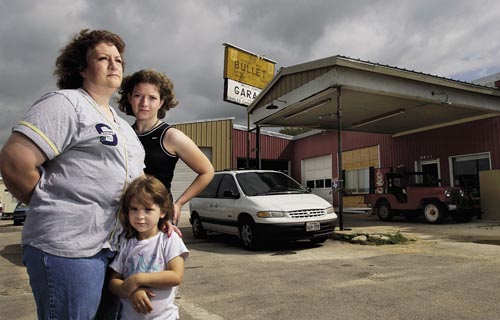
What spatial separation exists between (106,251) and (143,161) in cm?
49

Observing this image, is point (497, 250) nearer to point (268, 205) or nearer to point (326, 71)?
point (268, 205)

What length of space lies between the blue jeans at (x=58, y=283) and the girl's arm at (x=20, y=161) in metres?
0.27

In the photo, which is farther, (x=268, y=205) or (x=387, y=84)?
(x=387, y=84)

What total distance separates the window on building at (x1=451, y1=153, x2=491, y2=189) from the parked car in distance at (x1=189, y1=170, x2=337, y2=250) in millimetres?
9469

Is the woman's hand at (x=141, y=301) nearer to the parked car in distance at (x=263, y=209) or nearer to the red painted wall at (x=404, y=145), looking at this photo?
the parked car in distance at (x=263, y=209)

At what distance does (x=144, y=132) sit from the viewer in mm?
2180

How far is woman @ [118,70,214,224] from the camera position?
2129mm

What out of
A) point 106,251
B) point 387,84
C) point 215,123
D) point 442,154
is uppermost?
point 215,123

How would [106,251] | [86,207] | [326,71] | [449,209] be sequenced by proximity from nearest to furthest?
[86,207], [106,251], [326,71], [449,209]

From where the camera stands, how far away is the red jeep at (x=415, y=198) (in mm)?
13172

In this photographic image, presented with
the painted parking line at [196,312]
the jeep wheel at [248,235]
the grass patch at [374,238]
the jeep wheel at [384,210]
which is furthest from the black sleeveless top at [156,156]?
the jeep wheel at [384,210]

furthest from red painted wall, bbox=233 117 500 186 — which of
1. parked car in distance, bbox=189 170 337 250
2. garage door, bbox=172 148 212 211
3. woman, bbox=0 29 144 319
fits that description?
woman, bbox=0 29 144 319

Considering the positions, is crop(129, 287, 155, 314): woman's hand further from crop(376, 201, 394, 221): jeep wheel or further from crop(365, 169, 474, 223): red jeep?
crop(376, 201, 394, 221): jeep wheel

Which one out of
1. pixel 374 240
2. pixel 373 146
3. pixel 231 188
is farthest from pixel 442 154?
pixel 231 188
